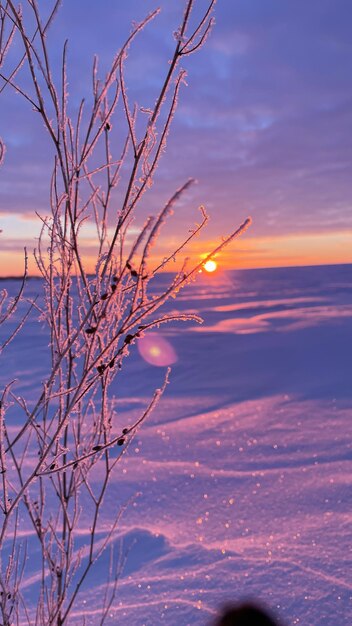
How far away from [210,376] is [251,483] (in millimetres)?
4422

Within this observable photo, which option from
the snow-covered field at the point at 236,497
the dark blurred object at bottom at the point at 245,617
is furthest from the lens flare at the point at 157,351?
the dark blurred object at bottom at the point at 245,617

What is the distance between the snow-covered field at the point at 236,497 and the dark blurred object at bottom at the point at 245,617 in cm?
6

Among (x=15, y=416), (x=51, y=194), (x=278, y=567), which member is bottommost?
(x=278, y=567)

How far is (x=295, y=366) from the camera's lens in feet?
29.3

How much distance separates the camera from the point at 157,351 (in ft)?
36.9

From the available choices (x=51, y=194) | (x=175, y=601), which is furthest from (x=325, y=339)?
(x=51, y=194)

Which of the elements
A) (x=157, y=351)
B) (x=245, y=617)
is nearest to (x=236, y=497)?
(x=245, y=617)

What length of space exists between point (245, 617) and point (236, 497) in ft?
4.35

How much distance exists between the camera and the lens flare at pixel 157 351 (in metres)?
10.1

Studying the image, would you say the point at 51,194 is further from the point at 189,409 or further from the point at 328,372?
the point at 328,372

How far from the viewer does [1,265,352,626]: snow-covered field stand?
2.79m

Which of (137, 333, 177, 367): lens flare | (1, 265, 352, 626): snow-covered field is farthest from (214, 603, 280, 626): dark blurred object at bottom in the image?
(137, 333, 177, 367): lens flare

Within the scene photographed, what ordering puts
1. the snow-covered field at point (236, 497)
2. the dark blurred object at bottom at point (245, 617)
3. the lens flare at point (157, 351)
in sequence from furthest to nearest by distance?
the lens flare at point (157, 351) < the snow-covered field at point (236, 497) < the dark blurred object at bottom at point (245, 617)

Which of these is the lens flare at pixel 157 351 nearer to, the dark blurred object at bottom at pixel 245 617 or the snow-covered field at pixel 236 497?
the snow-covered field at pixel 236 497
